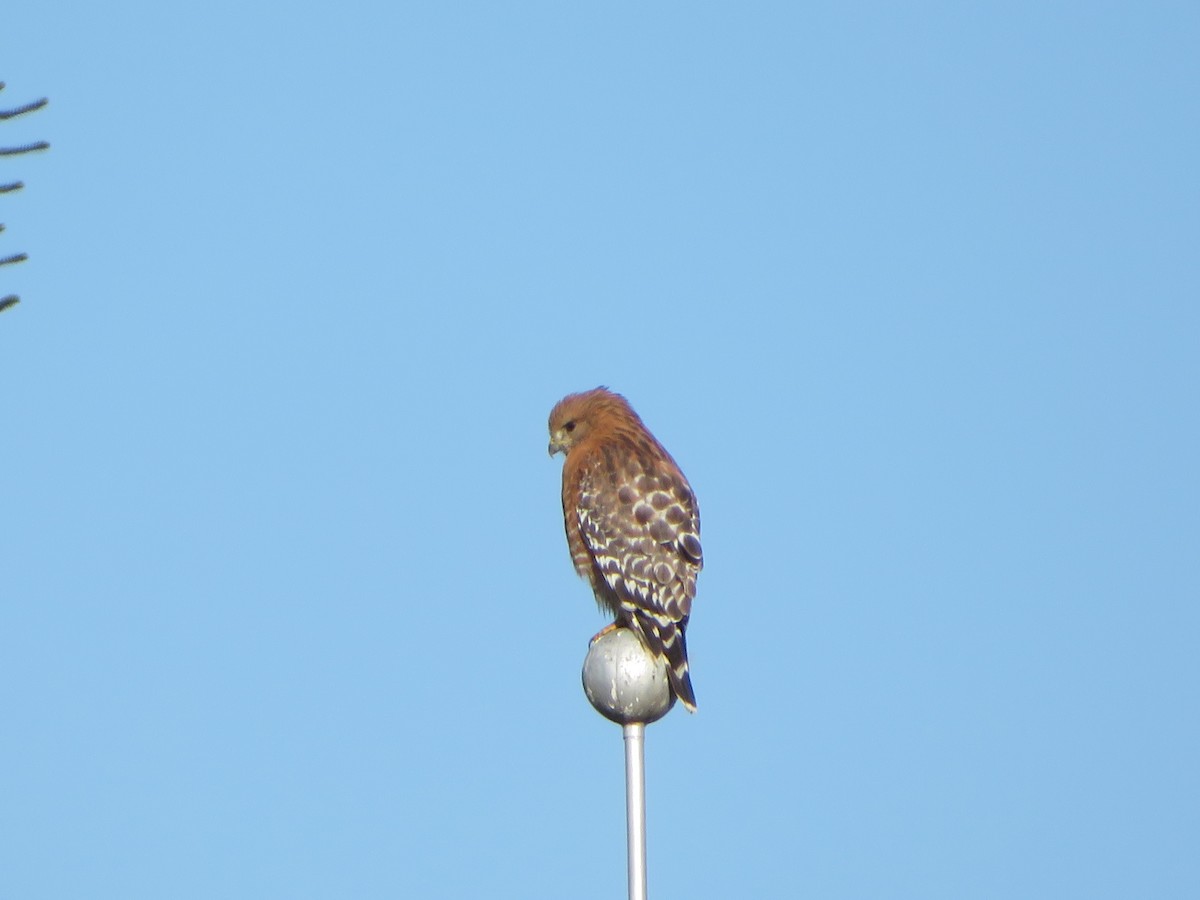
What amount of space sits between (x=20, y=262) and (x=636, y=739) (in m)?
4.90

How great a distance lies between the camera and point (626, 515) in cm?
919

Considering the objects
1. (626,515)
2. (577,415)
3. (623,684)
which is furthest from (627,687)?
(577,415)

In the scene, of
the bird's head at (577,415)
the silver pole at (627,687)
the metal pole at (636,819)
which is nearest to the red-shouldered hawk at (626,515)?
the bird's head at (577,415)

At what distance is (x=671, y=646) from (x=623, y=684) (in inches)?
57.2

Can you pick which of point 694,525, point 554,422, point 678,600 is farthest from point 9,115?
point 554,422

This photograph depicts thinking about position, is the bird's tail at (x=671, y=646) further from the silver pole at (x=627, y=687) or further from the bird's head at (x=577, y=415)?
the bird's head at (x=577, y=415)

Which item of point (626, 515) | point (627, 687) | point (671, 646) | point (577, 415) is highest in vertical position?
point (577, 415)

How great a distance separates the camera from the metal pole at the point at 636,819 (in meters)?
5.47

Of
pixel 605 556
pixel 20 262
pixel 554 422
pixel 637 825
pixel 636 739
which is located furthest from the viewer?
pixel 554 422

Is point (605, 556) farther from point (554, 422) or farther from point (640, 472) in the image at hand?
point (554, 422)

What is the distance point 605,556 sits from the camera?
9.16 meters

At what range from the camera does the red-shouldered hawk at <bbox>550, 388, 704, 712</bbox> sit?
8.66 metres

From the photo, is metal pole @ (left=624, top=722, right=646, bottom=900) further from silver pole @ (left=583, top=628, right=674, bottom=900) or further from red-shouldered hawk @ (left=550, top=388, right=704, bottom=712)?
red-shouldered hawk @ (left=550, top=388, right=704, bottom=712)

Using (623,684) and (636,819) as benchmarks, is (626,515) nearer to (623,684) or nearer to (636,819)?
(623,684)
